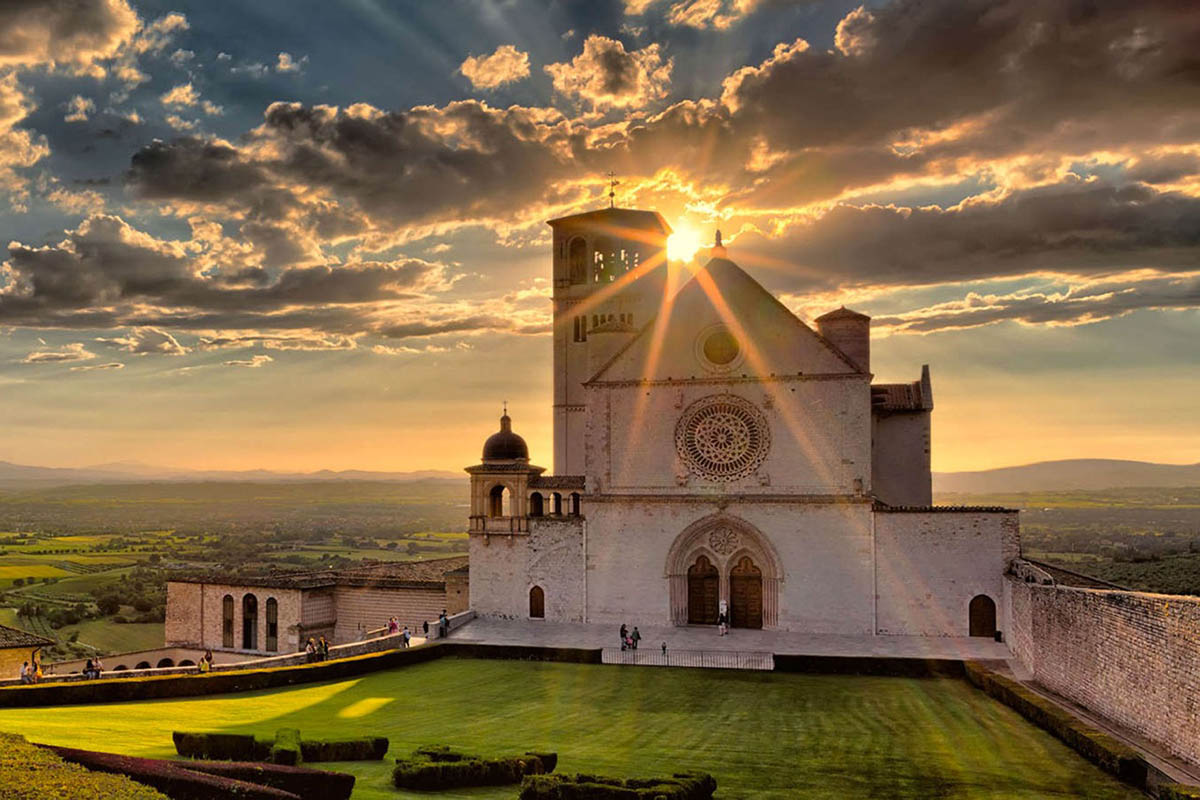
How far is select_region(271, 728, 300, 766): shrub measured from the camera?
18234mm

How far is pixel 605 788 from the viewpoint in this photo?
614 inches

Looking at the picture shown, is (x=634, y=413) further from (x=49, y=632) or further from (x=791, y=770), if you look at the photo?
(x=49, y=632)

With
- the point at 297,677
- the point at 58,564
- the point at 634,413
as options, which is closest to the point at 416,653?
the point at 297,677

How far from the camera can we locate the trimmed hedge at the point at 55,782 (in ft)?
38.0

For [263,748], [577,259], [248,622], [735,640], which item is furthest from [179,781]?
[577,259]

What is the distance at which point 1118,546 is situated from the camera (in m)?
133

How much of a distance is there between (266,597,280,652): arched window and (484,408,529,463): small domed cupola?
1315cm

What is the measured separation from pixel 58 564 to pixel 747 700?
482ft

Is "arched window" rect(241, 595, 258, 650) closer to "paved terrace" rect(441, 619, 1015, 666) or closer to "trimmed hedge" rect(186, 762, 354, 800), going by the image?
"paved terrace" rect(441, 619, 1015, 666)

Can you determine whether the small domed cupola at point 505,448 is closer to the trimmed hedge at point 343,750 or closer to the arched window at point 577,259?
the arched window at point 577,259

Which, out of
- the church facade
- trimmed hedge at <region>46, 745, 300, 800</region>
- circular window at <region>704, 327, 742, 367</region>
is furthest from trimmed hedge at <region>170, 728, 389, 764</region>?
circular window at <region>704, 327, 742, 367</region>

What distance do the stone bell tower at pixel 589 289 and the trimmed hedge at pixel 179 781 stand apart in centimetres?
3952

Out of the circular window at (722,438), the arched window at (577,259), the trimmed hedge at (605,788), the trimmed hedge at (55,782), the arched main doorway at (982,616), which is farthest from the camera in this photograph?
the arched window at (577,259)

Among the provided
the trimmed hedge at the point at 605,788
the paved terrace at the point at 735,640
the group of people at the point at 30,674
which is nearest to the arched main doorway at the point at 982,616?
the paved terrace at the point at 735,640
